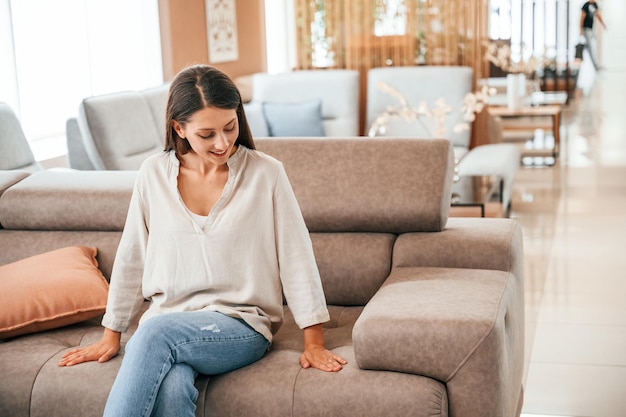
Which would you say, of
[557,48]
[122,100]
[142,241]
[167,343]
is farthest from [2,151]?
[557,48]

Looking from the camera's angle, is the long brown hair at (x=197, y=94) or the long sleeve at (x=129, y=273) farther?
the long sleeve at (x=129, y=273)

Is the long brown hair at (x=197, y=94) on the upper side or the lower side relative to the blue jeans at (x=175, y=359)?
upper

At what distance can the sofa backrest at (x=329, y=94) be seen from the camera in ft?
22.6

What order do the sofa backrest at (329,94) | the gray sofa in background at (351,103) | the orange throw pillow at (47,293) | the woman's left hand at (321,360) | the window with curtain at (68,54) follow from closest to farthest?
the woman's left hand at (321,360)
the orange throw pillow at (47,293)
the window with curtain at (68,54)
the gray sofa in background at (351,103)
the sofa backrest at (329,94)

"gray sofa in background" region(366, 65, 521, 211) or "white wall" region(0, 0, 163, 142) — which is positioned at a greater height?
"white wall" region(0, 0, 163, 142)

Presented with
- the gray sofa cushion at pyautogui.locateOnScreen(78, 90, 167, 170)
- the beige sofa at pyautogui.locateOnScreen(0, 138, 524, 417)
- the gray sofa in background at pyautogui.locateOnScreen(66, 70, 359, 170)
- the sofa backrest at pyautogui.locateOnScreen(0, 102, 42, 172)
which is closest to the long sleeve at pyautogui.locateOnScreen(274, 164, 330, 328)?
the beige sofa at pyautogui.locateOnScreen(0, 138, 524, 417)

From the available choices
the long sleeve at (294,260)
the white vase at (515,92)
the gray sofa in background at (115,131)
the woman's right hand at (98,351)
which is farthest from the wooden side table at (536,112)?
the woman's right hand at (98,351)

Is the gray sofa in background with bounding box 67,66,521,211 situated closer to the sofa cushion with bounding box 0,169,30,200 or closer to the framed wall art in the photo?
the framed wall art

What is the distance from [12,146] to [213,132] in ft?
6.88

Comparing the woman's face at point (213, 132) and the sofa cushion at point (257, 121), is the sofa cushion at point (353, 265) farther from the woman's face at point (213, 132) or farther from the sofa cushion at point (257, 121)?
the sofa cushion at point (257, 121)

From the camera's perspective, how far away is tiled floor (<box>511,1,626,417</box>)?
307cm

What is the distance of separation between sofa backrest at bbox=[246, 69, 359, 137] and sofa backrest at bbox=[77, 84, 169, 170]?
195cm

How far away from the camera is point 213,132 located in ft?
7.41

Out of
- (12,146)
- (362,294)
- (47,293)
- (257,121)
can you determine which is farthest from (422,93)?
(47,293)
